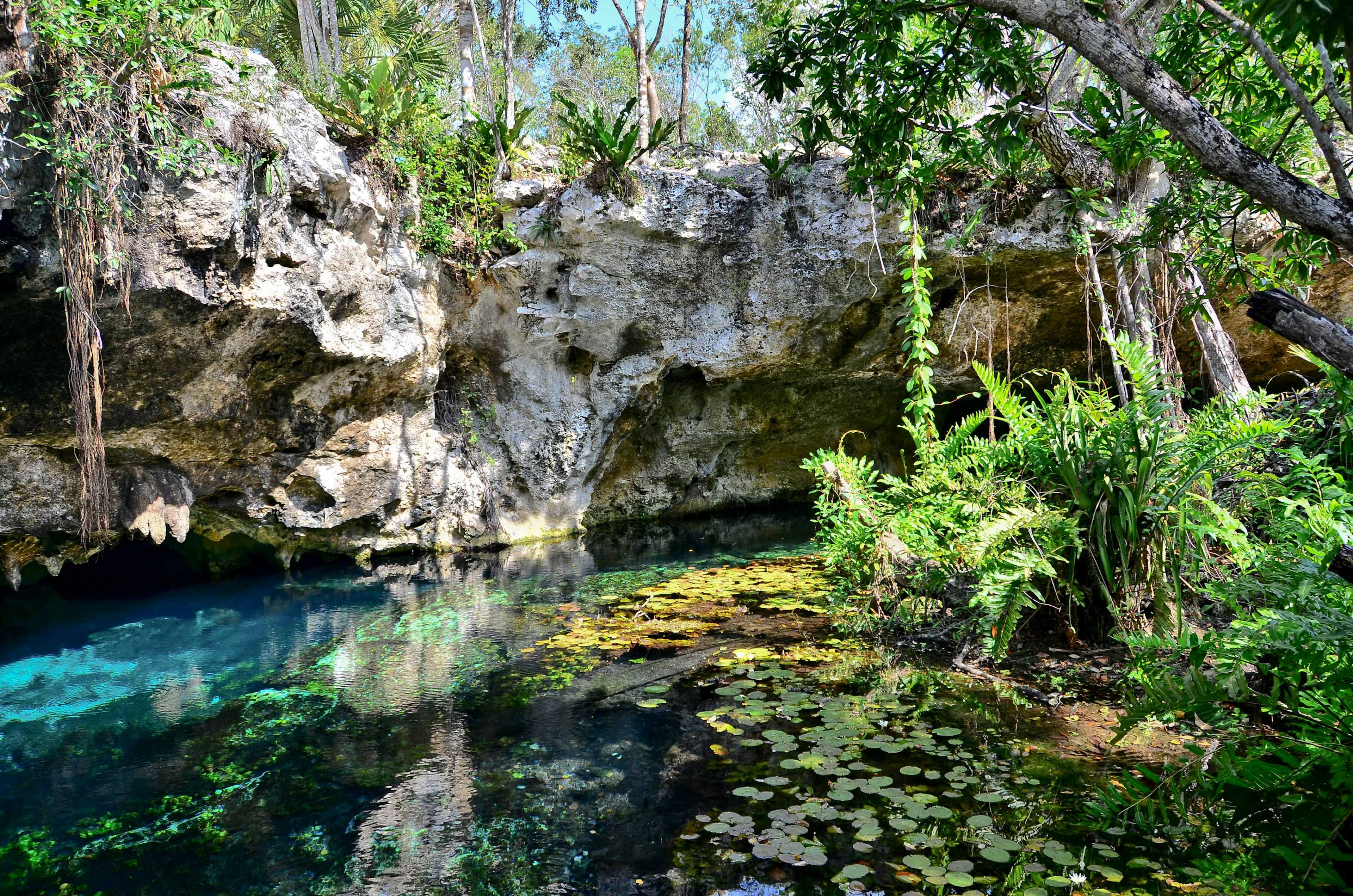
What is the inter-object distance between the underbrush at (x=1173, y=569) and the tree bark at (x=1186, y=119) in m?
1.03

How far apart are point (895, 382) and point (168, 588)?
9452 mm

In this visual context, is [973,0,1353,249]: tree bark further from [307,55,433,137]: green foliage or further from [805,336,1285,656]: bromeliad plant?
[307,55,433,137]: green foliage

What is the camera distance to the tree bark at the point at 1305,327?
5.86ft

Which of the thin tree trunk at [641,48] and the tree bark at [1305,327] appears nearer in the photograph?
the tree bark at [1305,327]

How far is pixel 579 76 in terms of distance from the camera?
22.5 m

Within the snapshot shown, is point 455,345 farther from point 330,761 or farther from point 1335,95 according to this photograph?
point 1335,95

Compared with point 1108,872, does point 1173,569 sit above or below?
above

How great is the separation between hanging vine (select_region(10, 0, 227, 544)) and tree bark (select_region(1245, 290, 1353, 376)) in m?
6.72

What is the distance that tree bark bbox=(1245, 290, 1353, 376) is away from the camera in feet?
5.86

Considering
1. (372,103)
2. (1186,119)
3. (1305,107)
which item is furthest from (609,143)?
(1305,107)

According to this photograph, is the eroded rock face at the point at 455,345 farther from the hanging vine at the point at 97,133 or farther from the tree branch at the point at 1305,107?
the tree branch at the point at 1305,107

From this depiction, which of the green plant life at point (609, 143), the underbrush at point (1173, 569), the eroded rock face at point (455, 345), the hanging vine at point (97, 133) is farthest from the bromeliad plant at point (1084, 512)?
the hanging vine at point (97, 133)

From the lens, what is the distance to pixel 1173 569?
374cm

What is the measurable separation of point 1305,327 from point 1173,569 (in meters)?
2.29
